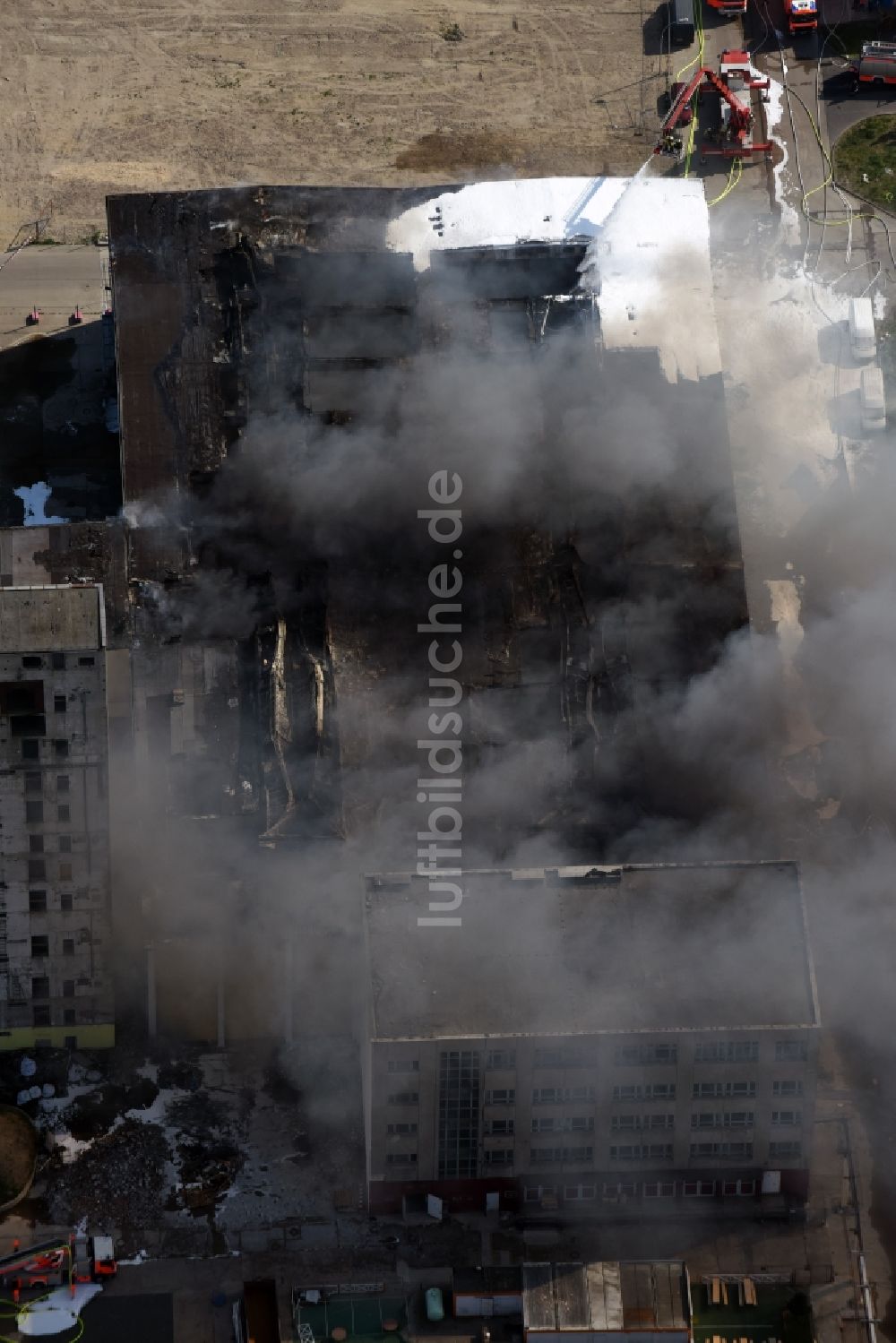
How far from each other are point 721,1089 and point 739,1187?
3.38 m

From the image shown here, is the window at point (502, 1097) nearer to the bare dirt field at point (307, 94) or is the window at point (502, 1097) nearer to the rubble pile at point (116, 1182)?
the rubble pile at point (116, 1182)

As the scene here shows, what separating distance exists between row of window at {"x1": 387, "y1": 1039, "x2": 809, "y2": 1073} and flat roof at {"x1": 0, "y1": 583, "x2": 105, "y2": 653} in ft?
51.3

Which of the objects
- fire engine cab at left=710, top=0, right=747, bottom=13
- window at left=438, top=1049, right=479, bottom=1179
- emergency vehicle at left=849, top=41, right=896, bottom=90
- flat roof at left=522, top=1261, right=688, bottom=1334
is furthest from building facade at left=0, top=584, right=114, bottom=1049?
emergency vehicle at left=849, top=41, right=896, bottom=90

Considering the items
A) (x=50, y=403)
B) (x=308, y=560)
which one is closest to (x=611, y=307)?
(x=308, y=560)

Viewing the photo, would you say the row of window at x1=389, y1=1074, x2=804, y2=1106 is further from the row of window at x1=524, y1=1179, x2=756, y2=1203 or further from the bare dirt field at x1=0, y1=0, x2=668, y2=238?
the bare dirt field at x1=0, y1=0, x2=668, y2=238

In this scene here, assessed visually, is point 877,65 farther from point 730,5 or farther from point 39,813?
point 39,813

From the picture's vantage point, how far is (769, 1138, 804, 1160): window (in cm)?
6450

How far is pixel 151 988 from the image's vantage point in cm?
6700

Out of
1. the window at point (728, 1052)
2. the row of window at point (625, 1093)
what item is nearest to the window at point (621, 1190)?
the row of window at point (625, 1093)

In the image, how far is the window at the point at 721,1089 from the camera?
63656 mm

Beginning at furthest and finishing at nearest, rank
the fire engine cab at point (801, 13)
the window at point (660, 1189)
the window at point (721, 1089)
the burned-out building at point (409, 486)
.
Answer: the fire engine cab at point (801, 13), the burned-out building at point (409, 486), the window at point (660, 1189), the window at point (721, 1089)

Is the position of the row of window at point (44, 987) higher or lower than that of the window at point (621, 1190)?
higher

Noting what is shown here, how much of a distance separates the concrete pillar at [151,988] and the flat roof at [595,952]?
704 centimetres

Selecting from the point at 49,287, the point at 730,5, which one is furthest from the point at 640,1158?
the point at 730,5
